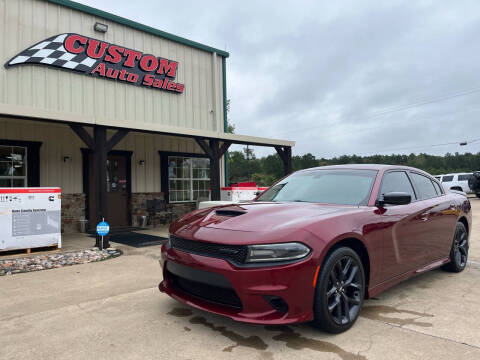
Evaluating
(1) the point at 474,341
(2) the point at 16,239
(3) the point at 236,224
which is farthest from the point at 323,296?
(2) the point at 16,239

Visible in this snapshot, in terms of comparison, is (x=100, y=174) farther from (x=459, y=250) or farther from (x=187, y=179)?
(x=459, y=250)

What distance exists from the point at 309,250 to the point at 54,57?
8.71m

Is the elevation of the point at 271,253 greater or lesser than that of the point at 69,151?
lesser

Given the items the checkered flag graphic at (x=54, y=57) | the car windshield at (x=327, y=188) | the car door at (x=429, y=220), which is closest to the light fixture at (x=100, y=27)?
the checkered flag graphic at (x=54, y=57)

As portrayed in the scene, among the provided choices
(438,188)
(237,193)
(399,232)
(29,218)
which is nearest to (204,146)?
(237,193)

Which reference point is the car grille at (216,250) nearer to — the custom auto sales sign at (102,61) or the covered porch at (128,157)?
the covered porch at (128,157)

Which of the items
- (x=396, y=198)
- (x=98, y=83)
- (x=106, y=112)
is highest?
(x=98, y=83)

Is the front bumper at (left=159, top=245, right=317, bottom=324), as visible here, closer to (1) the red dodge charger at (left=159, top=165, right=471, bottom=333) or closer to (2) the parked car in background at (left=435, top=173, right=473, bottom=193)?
(1) the red dodge charger at (left=159, top=165, right=471, bottom=333)

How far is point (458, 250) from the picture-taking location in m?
4.52

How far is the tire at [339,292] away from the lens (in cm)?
249

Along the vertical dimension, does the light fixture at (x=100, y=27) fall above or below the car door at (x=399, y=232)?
above

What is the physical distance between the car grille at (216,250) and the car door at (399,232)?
4.58 feet

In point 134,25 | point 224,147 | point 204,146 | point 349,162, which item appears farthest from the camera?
point 349,162

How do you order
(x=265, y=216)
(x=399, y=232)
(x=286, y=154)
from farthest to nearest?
(x=286, y=154), (x=399, y=232), (x=265, y=216)
